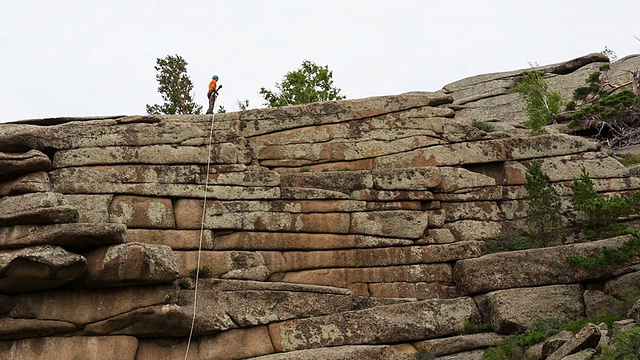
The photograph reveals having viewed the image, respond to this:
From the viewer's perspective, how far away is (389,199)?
27109 mm

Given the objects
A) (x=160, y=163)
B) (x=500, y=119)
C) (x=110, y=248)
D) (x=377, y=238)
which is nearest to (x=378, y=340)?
(x=377, y=238)

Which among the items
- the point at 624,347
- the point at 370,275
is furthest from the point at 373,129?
the point at 624,347

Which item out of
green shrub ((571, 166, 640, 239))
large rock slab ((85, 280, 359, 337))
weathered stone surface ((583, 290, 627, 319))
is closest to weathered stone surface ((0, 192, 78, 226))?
large rock slab ((85, 280, 359, 337))

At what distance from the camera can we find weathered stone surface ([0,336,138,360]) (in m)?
20.8

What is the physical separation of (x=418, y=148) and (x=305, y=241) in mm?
6832

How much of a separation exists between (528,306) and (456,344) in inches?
117

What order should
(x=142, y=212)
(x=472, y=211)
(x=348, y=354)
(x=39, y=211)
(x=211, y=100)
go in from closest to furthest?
(x=348, y=354) < (x=39, y=211) < (x=142, y=212) < (x=472, y=211) < (x=211, y=100)

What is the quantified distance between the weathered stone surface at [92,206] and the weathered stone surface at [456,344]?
12.6 meters

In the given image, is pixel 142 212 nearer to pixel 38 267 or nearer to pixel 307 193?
pixel 38 267

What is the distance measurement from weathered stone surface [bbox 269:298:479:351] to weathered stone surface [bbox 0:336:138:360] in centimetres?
485

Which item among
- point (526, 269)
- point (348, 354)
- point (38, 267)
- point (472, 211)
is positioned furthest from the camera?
point (472, 211)

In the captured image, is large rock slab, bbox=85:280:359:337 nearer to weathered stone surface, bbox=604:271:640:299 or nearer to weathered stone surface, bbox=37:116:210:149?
weathered stone surface, bbox=37:116:210:149

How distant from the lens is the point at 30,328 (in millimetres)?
20656

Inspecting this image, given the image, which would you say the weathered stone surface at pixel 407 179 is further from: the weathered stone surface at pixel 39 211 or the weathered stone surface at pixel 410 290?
the weathered stone surface at pixel 39 211
